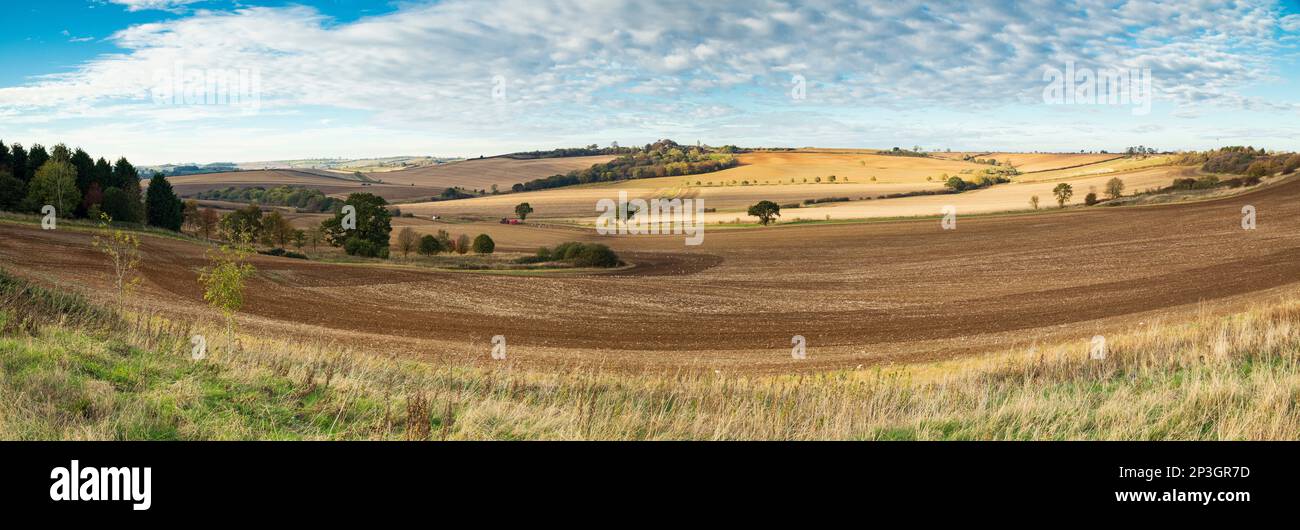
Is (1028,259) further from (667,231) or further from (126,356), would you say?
(126,356)

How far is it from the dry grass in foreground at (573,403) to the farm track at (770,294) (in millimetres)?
14011

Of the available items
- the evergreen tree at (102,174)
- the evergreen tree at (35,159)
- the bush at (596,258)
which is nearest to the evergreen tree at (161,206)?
the evergreen tree at (102,174)

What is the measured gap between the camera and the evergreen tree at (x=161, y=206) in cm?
7462

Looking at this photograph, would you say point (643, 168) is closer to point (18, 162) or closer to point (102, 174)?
point (102, 174)

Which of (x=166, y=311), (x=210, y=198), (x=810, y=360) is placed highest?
(x=210, y=198)

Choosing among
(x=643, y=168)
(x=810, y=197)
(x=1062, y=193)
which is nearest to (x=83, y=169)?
(x=810, y=197)

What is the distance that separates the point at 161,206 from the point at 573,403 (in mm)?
83566

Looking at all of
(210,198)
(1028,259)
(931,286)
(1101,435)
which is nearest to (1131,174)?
(1028,259)

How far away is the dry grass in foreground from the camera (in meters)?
7.14

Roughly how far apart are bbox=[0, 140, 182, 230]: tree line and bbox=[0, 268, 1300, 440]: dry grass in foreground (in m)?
58.0

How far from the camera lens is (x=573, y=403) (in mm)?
10227

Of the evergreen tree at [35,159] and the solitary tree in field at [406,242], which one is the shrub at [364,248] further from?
the evergreen tree at [35,159]
